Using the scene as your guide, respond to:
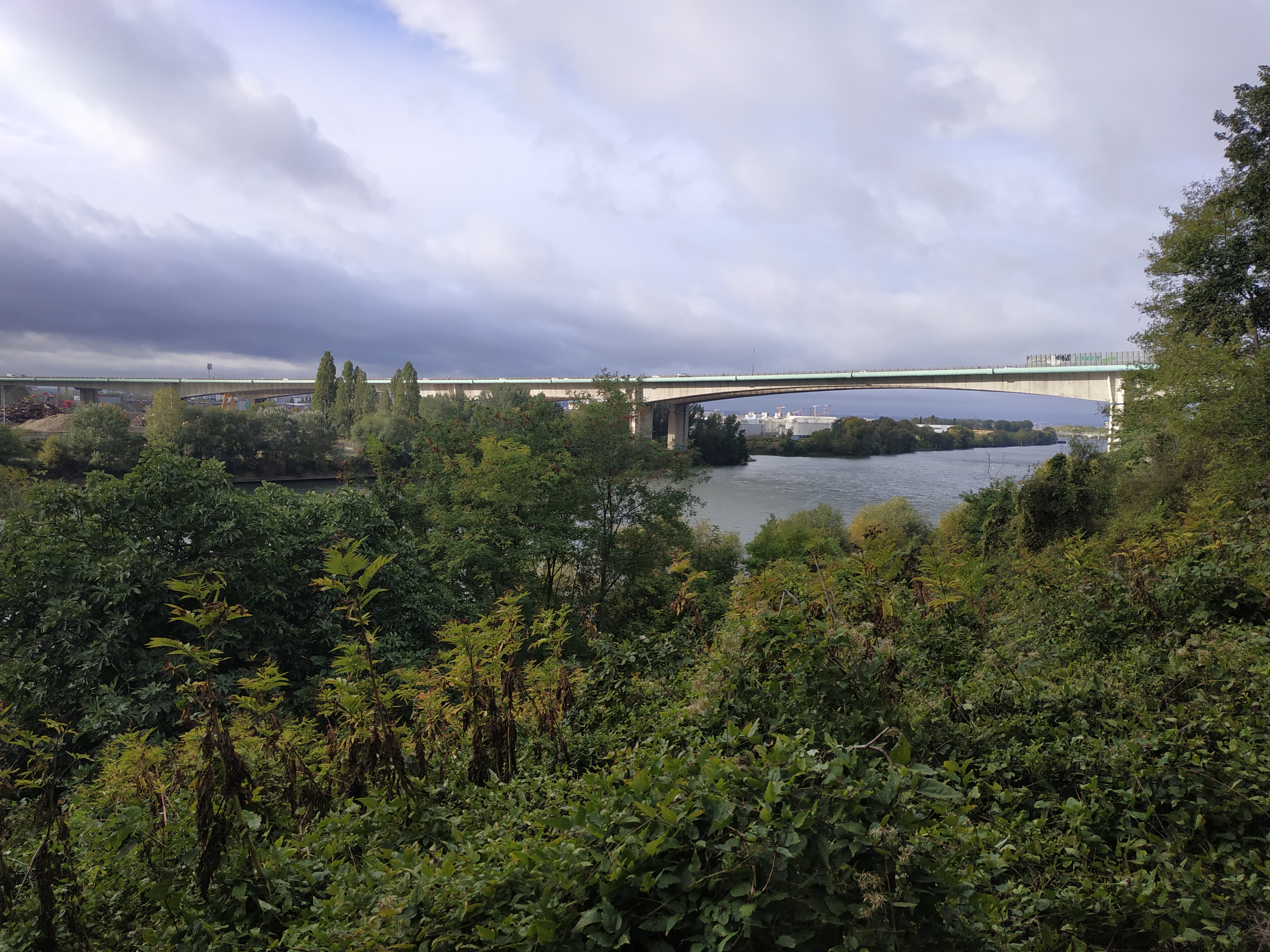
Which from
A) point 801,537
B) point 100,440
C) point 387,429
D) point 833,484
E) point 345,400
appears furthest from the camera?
point 345,400

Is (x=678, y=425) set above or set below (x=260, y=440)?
above

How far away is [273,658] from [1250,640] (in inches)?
435

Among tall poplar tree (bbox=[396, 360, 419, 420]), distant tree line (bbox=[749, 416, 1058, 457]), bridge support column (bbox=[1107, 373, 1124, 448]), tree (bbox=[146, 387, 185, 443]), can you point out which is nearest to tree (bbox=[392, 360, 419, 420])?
tall poplar tree (bbox=[396, 360, 419, 420])

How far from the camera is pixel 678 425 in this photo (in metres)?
49.8

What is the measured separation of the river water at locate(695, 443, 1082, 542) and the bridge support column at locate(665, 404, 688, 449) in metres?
4.10

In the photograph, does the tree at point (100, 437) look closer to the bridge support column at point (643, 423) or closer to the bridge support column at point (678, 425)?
the bridge support column at point (643, 423)

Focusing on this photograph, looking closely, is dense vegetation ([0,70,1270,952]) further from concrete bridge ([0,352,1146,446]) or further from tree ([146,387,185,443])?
tree ([146,387,185,443])

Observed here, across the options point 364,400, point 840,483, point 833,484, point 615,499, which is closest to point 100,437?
point 364,400

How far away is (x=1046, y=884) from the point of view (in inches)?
97.9

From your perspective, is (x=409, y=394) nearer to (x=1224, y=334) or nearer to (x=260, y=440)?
(x=260, y=440)

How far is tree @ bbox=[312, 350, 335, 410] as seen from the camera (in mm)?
58469

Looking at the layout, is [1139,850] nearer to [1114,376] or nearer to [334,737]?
[334,737]

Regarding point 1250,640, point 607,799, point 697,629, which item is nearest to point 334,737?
point 607,799

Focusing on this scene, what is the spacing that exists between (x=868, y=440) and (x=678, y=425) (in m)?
29.7
